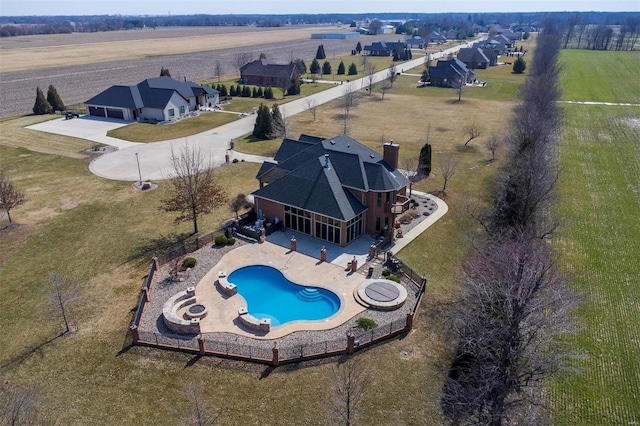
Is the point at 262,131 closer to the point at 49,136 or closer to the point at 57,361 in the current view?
the point at 49,136

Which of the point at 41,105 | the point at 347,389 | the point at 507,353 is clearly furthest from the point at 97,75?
the point at 507,353

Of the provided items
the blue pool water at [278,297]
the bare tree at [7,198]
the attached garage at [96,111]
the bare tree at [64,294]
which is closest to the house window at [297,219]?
the blue pool water at [278,297]

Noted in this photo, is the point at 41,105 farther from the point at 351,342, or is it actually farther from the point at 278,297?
the point at 351,342

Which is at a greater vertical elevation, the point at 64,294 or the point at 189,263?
the point at 64,294

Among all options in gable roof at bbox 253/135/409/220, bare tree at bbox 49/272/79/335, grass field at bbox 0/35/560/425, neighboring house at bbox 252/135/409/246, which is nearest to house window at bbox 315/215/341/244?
neighboring house at bbox 252/135/409/246

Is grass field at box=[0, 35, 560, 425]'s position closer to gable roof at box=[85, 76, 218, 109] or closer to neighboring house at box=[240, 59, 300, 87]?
gable roof at box=[85, 76, 218, 109]
